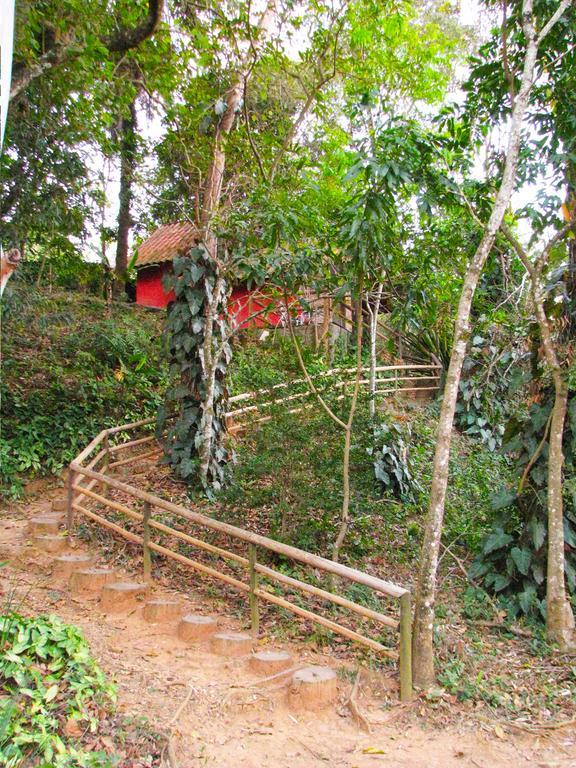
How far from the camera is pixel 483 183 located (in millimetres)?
6016

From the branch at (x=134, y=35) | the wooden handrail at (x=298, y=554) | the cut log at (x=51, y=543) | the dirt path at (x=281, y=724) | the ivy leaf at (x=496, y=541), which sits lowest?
the dirt path at (x=281, y=724)

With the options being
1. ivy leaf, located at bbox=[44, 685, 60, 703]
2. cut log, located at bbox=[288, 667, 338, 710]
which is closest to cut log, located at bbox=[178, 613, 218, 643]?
cut log, located at bbox=[288, 667, 338, 710]

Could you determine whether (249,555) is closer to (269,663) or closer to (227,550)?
(269,663)

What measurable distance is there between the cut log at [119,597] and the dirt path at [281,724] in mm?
625

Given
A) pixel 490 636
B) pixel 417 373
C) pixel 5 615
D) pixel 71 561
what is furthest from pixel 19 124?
pixel 417 373

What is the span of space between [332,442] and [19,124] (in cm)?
605

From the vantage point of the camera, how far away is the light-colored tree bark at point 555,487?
5086 millimetres

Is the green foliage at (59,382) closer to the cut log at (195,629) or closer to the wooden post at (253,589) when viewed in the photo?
the cut log at (195,629)

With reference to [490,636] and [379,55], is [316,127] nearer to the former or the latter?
[379,55]

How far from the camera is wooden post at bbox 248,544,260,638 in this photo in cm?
512

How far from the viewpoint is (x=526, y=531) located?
5742 mm

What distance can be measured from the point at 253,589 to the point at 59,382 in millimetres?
6003

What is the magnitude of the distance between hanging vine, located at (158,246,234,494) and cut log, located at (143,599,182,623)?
2351 millimetres

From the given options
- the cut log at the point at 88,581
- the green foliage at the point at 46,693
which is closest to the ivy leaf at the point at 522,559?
the green foliage at the point at 46,693
